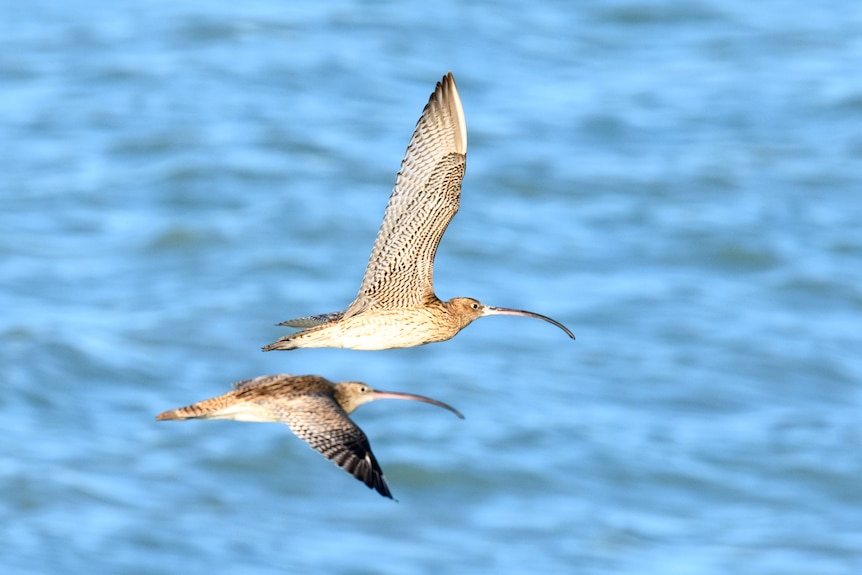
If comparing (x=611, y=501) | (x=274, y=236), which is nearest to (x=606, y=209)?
(x=274, y=236)

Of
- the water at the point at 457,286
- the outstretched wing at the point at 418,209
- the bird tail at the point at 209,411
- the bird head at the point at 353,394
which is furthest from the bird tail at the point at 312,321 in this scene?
the water at the point at 457,286

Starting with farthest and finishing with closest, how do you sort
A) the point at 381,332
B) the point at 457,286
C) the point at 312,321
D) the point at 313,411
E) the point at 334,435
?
1. the point at 457,286
2. the point at 312,321
3. the point at 381,332
4. the point at 313,411
5. the point at 334,435

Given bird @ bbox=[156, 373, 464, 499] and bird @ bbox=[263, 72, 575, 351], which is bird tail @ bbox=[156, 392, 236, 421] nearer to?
bird @ bbox=[156, 373, 464, 499]

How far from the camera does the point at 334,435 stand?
912 cm

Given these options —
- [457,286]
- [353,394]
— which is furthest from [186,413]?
[457,286]

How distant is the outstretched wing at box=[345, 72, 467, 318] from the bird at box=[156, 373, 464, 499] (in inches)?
42.3

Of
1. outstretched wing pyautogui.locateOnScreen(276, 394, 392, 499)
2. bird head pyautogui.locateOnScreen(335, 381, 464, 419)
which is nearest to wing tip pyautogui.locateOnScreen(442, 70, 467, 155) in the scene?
bird head pyautogui.locateOnScreen(335, 381, 464, 419)

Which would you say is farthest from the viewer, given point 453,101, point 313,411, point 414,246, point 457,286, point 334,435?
point 457,286

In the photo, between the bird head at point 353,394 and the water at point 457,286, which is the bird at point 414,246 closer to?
the bird head at point 353,394

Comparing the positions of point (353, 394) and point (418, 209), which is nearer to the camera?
point (353, 394)

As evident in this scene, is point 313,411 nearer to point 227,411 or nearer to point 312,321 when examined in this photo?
point 227,411

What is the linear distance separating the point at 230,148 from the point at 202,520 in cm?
2129

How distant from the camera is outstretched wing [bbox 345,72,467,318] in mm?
11172

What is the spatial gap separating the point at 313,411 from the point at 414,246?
82.7 inches
